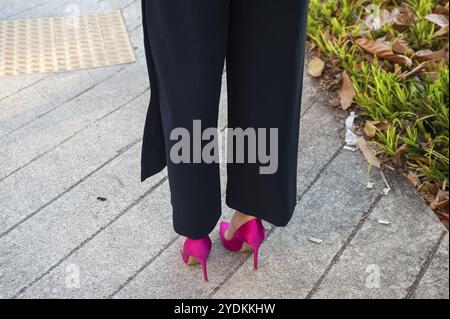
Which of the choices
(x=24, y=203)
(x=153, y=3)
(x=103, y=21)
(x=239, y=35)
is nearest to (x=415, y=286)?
(x=239, y=35)

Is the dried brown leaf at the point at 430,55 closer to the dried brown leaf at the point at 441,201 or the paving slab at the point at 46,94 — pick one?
the dried brown leaf at the point at 441,201

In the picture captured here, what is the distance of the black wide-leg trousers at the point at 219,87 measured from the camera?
141 cm

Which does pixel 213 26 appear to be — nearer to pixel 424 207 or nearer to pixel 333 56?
pixel 424 207

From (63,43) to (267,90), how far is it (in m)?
1.88

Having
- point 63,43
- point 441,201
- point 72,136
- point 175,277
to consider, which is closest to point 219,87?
point 175,277

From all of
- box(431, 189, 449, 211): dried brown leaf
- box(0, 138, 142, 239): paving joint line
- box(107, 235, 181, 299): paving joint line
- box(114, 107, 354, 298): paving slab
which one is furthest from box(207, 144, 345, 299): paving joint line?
box(0, 138, 142, 239): paving joint line

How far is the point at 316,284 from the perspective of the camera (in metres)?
1.83

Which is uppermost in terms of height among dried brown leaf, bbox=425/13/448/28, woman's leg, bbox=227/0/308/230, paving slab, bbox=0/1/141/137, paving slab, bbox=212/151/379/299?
woman's leg, bbox=227/0/308/230

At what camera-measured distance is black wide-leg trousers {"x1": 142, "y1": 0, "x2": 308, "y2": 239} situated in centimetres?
141

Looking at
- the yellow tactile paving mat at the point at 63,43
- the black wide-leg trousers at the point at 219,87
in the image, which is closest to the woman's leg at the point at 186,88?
the black wide-leg trousers at the point at 219,87

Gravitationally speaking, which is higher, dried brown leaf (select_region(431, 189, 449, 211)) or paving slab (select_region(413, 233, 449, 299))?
dried brown leaf (select_region(431, 189, 449, 211))

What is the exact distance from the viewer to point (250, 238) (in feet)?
6.10

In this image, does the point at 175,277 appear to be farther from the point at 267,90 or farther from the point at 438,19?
the point at 438,19

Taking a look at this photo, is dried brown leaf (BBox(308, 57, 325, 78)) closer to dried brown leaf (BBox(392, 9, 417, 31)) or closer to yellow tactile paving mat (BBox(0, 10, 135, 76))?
dried brown leaf (BBox(392, 9, 417, 31))
